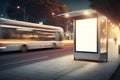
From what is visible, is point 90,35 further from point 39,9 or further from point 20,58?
point 39,9

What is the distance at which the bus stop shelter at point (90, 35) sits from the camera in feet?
46.6

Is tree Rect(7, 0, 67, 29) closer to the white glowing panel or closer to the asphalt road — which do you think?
the asphalt road

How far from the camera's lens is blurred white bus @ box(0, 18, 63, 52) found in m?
20.3

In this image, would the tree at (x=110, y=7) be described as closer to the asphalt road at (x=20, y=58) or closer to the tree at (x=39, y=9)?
the asphalt road at (x=20, y=58)

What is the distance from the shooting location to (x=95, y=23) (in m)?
14.3

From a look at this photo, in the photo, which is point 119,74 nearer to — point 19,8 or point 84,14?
point 84,14

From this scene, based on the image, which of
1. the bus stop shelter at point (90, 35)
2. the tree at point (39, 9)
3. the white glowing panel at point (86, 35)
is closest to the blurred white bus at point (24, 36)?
the bus stop shelter at point (90, 35)

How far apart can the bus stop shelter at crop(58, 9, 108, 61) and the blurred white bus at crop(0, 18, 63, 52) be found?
24.6 ft

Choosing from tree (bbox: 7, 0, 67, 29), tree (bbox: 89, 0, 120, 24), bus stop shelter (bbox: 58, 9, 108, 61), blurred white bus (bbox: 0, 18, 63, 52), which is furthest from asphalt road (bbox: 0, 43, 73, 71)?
tree (bbox: 7, 0, 67, 29)

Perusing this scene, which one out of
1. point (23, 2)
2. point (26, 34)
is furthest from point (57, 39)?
point (23, 2)

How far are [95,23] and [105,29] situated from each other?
50.9 inches

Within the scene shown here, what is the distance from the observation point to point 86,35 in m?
14.9

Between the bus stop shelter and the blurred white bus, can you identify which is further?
the blurred white bus

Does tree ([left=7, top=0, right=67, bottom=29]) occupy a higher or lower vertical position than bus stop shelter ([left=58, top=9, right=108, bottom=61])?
higher
